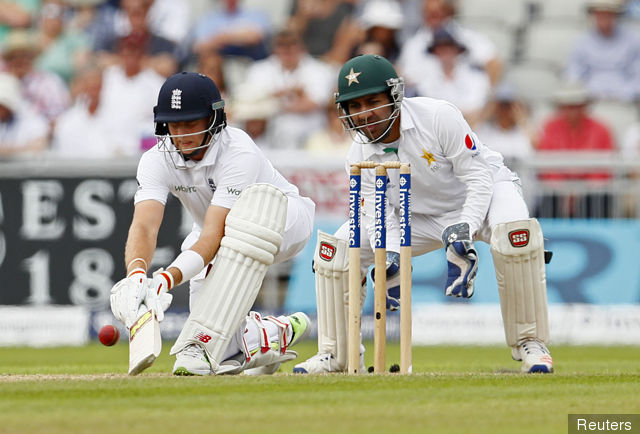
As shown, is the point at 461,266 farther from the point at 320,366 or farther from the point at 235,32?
the point at 235,32

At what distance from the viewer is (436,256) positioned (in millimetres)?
10273

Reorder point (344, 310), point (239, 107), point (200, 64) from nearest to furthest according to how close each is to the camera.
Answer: point (344, 310) → point (239, 107) → point (200, 64)

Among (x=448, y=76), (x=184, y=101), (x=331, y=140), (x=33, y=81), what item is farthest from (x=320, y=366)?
(x=33, y=81)

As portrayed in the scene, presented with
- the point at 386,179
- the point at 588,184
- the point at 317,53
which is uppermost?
the point at 317,53

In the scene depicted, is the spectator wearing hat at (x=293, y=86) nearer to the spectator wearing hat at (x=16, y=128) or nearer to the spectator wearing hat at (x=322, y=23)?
the spectator wearing hat at (x=322, y=23)

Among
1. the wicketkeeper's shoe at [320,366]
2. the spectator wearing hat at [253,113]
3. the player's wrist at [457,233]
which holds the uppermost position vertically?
the spectator wearing hat at [253,113]

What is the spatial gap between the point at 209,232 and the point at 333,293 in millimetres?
736

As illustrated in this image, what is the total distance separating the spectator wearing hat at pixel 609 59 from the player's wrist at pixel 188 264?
23.2 ft

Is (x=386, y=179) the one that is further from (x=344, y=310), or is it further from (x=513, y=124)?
(x=513, y=124)

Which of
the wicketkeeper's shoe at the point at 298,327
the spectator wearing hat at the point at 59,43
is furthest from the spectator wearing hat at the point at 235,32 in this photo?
the wicketkeeper's shoe at the point at 298,327

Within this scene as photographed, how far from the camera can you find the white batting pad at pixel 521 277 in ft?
19.4

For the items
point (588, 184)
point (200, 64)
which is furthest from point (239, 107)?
point (588, 184)

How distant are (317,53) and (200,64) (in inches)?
46.6

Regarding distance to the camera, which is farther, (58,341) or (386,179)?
(58,341)
